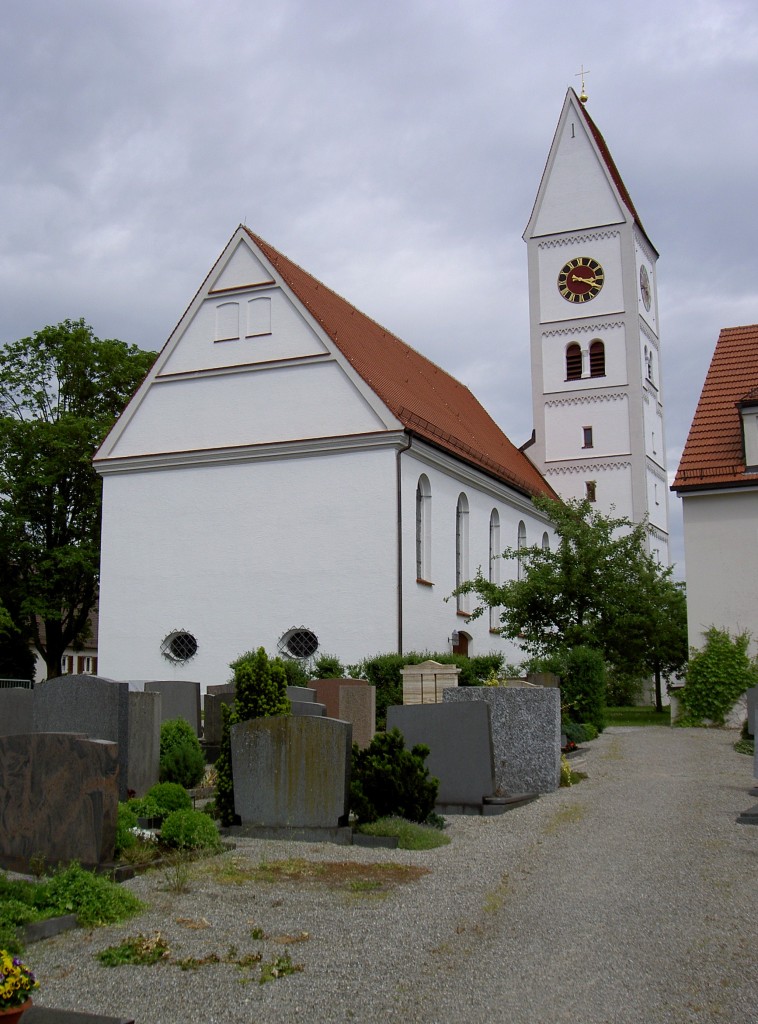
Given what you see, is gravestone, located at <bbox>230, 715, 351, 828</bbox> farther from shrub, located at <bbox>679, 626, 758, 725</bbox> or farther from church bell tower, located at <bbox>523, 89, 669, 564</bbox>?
church bell tower, located at <bbox>523, 89, 669, 564</bbox>

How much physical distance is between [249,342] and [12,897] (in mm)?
19366

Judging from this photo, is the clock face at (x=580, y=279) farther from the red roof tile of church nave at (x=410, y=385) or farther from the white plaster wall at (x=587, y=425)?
the red roof tile of church nave at (x=410, y=385)

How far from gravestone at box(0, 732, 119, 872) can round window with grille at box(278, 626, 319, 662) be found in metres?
15.1

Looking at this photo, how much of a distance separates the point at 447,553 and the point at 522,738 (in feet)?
43.8

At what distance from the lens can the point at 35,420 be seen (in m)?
35.5

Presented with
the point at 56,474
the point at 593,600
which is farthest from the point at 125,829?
the point at 56,474

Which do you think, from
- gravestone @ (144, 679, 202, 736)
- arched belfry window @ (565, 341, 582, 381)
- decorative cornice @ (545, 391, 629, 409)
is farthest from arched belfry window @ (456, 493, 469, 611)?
arched belfry window @ (565, 341, 582, 381)

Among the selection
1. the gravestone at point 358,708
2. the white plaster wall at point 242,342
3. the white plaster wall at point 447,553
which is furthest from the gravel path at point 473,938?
the white plaster wall at point 242,342

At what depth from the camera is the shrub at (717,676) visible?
2033cm

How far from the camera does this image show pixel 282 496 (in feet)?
79.1

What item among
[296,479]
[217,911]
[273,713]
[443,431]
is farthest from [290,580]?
[217,911]

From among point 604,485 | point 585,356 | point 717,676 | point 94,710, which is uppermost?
point 585,356

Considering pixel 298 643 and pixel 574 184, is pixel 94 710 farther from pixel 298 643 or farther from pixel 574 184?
pixel 574 184

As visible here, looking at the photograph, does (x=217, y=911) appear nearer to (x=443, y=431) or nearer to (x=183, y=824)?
(x=183, y=824)
